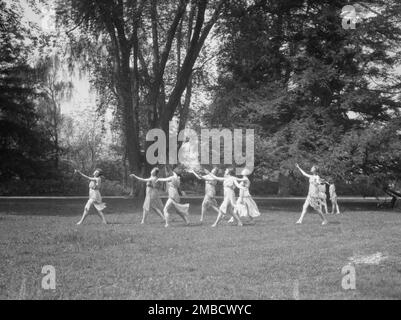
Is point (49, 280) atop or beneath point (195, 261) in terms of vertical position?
atop

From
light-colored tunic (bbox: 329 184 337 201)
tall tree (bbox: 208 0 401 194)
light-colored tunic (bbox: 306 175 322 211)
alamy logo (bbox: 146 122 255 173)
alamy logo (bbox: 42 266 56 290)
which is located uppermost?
tall tree (bbox: 208 0 401 194)

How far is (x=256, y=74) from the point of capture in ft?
104

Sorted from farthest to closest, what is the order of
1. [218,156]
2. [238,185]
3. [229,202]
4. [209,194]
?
[218,156] → [209,194] → [238,185] → [229,202]

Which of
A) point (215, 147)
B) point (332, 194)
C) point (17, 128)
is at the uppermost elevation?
point (17, 128)

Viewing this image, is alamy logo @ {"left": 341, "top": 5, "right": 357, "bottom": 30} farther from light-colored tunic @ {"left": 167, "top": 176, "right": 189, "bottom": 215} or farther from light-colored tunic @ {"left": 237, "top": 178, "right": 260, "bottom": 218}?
light-colored tunic @ {"left": 167, "top": 176, "right": 189, "bottom": 215}

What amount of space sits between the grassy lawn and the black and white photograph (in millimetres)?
63

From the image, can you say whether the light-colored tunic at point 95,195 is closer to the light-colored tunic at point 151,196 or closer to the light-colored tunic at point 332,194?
the light-colored tunic at point 151,196

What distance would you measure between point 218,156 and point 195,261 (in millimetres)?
20079

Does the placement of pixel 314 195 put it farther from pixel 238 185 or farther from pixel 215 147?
pixel 215 147

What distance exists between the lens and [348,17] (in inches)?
1097

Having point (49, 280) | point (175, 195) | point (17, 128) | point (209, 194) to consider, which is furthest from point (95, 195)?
point (17, 128)

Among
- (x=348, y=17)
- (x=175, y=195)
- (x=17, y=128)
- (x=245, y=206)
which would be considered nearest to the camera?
(x=175, y=195)

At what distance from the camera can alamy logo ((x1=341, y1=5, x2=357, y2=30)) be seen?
91.7 ft

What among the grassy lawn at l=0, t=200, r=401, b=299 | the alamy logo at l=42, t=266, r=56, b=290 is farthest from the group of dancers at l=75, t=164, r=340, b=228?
the alamy logo at l=42, t=266, r=56, b=290
